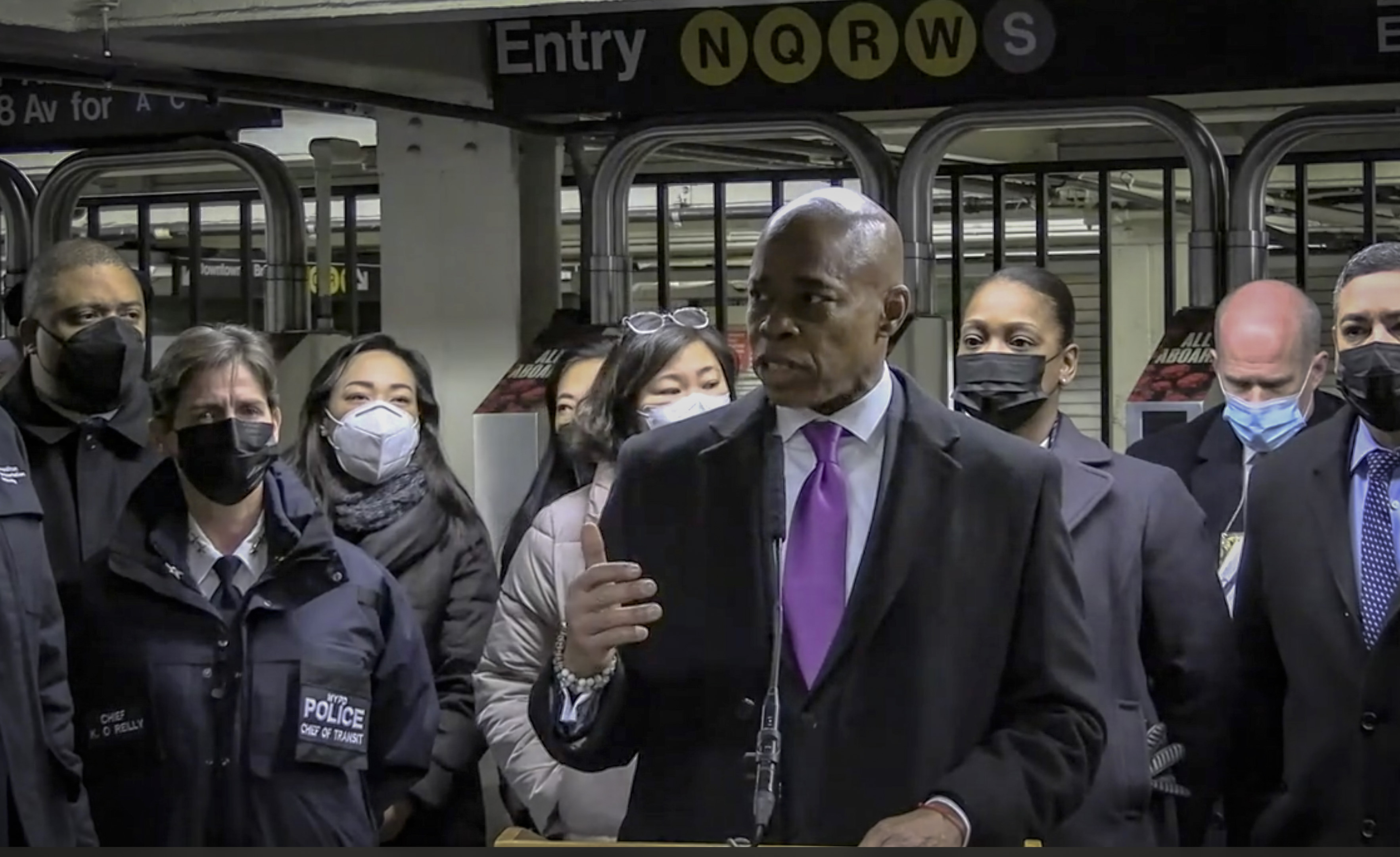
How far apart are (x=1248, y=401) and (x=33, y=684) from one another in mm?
1691

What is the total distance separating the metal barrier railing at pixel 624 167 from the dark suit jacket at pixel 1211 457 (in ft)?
2.54

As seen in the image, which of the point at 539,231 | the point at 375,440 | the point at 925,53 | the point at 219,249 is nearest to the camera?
the point at 375,440

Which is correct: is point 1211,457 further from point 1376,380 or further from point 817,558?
point 817,558

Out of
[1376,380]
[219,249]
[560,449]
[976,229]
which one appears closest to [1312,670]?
[1376,380]

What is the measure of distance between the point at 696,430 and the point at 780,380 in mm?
153

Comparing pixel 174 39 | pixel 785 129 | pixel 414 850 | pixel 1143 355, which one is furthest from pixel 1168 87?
pixel 1143 355

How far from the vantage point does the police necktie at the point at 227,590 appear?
7.35 ft

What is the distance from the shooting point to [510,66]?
3572mm

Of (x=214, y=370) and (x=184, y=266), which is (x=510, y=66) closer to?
(x=214, y=370)

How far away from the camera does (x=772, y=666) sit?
5.90 feet

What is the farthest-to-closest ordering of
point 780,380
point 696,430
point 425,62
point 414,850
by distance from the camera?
point 425,62
point 696,430
point 780,380
point 414,850

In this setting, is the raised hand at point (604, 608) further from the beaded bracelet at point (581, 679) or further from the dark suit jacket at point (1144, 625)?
the dark suit jacket at point (1144, 625)

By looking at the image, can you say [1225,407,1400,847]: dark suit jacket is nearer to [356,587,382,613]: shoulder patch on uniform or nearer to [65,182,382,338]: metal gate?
[356,587,382,613]: shoulder patch on uniform

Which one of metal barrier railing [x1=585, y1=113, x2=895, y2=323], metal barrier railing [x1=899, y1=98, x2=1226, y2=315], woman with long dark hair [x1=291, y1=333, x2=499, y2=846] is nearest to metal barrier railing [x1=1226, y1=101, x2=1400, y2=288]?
metal barrier railing [x1=899, y1=98, x2=1226, y2=315]
